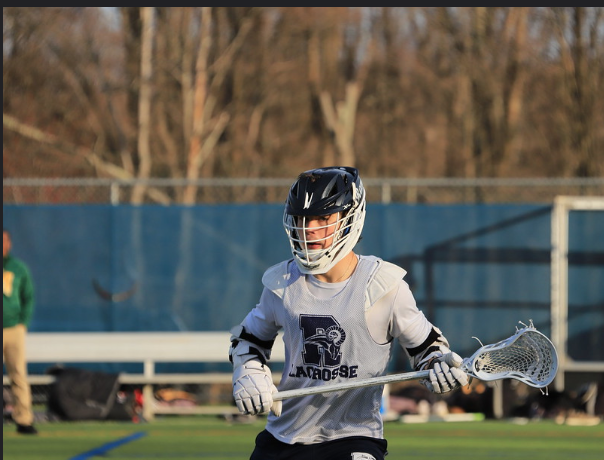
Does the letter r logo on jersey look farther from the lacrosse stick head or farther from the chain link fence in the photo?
the chain link fence

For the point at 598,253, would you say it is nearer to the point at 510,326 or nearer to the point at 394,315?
the point at 510,326

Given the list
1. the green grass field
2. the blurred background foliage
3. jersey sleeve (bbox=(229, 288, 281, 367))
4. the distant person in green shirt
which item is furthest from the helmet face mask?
the blurred background foliage

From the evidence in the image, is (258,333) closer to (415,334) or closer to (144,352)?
(415,334)

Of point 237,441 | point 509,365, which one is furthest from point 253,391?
point 237,441

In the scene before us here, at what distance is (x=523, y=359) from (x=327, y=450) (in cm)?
91

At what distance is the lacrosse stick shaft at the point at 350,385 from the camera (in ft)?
15.6

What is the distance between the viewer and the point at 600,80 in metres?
23.2

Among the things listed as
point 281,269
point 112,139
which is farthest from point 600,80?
point 281,269

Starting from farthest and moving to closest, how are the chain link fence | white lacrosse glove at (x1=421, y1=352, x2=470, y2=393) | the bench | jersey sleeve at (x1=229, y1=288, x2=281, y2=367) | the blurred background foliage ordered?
the blurred background foliage < the chain link fence < the bench < jersey sleeve at (x1=229, y1=288, x2=281, y2=367) < white lacrosse glove at (x1=421, y1=352, x2=470, y2=393)

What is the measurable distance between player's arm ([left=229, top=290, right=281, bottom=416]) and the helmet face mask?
369 mm

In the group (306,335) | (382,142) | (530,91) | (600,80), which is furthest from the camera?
(382,142)

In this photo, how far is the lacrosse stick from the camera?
4.79m

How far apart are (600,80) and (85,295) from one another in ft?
41.8

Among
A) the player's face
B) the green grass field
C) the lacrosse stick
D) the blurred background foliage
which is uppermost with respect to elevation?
the blurred background foliage
